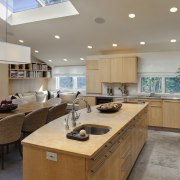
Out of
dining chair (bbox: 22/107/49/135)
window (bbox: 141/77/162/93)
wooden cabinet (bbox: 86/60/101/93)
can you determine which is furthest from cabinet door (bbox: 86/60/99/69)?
dining chair (bbox: 22/107/49/135)

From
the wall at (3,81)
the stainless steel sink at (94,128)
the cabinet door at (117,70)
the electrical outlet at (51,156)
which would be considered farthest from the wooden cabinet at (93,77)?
the electrical outlet at (51,156)

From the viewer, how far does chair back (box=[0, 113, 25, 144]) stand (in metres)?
2.84

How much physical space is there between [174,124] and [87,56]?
12.0ft

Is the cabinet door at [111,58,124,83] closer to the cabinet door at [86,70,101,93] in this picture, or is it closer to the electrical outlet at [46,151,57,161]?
the cabinet door at [86,70,101,93]

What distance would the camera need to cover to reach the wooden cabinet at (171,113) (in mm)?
4984

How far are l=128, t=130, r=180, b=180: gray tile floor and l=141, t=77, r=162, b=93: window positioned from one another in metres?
1.85

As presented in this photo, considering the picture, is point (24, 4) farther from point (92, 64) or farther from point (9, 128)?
point (9, 128)

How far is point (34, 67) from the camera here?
303 inches

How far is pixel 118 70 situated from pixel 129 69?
35 cm

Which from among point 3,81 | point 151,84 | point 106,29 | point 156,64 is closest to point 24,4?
point 106,29

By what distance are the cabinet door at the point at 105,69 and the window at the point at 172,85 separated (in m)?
1.79

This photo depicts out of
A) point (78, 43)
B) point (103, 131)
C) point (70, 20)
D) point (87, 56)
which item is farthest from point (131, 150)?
point (87, 56)

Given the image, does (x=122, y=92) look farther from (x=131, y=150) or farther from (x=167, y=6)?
(x=131, y=150)

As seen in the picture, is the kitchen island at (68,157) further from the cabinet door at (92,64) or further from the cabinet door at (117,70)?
the cabinet door at (92,64)
